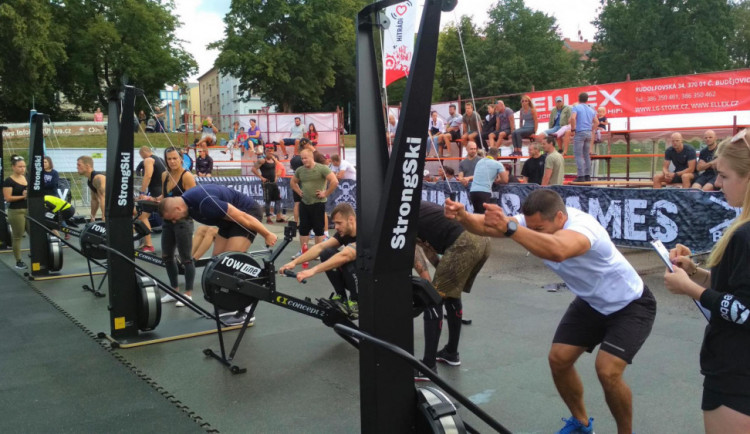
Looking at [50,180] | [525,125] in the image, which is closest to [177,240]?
[50,180]

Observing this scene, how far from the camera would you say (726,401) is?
2.14 metres

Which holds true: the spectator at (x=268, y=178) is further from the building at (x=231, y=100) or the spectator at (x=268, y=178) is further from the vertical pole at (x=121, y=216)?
the building at (x=231, y=100)

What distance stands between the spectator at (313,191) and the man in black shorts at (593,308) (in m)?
6.06

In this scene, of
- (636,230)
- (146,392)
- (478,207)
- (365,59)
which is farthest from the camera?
(478,207)

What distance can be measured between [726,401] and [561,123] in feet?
39.2

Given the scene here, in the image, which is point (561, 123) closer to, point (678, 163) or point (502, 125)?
point (502, 125)

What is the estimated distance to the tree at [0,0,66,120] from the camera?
3384cm

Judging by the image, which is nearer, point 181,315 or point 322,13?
point 181,315

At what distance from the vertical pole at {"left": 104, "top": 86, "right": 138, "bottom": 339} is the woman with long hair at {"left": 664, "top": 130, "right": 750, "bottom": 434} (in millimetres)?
4990

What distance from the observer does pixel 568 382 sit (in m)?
3.59

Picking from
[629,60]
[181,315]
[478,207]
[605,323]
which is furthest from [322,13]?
[605,323]

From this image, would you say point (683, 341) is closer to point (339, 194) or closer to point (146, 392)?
point (146, 392)

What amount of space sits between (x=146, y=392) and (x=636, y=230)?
7.33 meters

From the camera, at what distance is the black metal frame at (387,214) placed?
2.25 m
